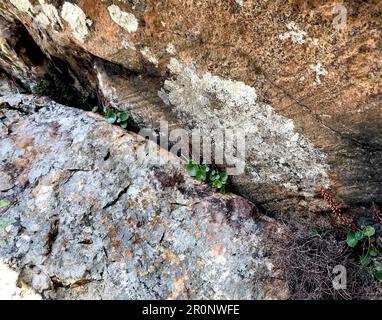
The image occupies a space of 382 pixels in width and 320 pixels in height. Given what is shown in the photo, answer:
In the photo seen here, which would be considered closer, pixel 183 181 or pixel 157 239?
pixel 157 239

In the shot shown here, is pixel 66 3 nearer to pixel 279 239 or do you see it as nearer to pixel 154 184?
pixel 154 184

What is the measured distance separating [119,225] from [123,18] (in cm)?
151

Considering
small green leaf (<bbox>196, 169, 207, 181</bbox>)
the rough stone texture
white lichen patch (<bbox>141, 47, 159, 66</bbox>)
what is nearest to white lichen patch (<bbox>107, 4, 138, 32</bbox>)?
the rough stone texture

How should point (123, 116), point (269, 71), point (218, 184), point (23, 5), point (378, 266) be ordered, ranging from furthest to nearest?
1. point (123, 116)
2. point (23, 5)
3. point (218, 184)
4. point (378, 266)
5. point (269, 71)

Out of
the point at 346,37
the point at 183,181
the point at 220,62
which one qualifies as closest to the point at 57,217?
the point at 183,181

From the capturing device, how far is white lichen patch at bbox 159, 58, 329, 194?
261 cm

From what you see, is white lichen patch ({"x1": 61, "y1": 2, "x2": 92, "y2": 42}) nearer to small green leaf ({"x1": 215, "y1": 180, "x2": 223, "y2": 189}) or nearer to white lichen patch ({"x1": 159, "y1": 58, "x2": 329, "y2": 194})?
white lichen patch ({"x1": 159, "y1": 58, "x2": 329, "y2": 194})

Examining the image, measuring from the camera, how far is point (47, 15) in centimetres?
302

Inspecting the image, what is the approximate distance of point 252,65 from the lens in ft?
8.06

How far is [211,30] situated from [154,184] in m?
1.23

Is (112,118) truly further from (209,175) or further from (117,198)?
(209,175)

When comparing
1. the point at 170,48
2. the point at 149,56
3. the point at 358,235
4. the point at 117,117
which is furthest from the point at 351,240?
the point at 117,117

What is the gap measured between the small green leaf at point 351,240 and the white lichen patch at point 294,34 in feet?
4.52

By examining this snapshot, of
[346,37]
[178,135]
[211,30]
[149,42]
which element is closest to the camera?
[346,37]
